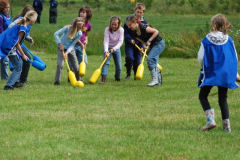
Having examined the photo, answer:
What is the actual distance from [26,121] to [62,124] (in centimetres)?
49

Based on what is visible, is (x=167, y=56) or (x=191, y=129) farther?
(x=167, y=56)

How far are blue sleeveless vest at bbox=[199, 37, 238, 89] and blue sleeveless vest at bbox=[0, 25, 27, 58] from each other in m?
4.27

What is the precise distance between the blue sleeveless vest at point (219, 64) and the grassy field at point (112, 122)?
0.60 metres

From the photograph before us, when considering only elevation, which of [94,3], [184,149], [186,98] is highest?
[184,149]

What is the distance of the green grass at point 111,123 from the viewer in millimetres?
6234

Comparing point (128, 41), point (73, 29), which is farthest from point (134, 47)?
point (73, 29)

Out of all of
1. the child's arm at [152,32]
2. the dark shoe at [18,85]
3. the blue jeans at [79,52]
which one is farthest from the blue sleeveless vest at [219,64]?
the blue jeans at [79,52]

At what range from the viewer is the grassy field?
6227 mm

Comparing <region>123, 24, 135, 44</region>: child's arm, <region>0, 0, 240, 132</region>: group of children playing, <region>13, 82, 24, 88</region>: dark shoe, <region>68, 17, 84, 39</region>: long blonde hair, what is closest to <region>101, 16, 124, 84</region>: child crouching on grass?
<region>0, 0, 240, 132</region>: group of children playing

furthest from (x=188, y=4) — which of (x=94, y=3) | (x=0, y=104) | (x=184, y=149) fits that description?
(x=184, y=149)

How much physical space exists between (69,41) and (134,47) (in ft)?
5.55

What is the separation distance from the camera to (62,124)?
7.70 meters

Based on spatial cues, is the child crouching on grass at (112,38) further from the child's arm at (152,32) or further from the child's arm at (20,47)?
the child's arm at (20,47)

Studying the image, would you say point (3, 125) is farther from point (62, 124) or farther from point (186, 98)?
point (186, 98)
